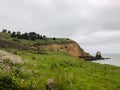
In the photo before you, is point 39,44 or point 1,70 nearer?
point 1,70

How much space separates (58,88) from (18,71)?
5.22 metres

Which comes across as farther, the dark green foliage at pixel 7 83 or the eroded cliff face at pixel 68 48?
the eroded cliff face at pixel 68 48

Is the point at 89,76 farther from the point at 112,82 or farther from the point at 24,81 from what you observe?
the point at 24,81

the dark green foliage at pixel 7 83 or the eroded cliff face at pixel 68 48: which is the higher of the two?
the eroded cliff face at pixel 68 48

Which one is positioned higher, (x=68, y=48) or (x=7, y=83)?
(x=68, y=48)

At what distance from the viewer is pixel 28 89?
23.6 m

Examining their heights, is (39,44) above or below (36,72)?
above

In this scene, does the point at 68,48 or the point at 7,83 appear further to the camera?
the point at 68,48

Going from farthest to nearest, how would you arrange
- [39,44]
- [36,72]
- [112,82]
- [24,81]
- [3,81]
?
[39,44] < [112,82] < [36,72] < [24,81] < [3,81]

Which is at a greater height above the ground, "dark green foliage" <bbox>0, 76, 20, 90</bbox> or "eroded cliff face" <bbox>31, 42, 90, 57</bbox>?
"eroded cliff face" <bbox>31, 42, 90, 57</bbox>

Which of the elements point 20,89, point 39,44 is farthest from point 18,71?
point 39,44

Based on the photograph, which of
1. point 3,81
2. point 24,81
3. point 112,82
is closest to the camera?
point 3,81

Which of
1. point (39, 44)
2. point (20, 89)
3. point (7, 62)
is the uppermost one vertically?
point (39, 44)

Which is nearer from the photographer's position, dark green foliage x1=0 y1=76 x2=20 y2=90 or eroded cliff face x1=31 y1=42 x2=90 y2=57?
dark green foliage x1=0 y1=76 x2=20 y2=90
